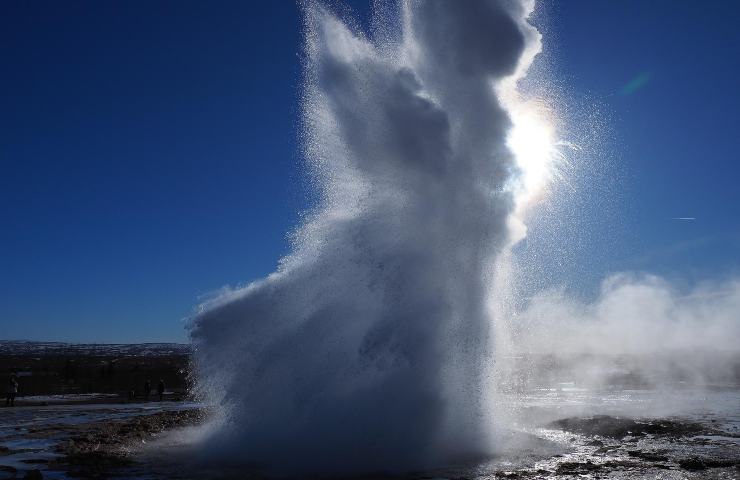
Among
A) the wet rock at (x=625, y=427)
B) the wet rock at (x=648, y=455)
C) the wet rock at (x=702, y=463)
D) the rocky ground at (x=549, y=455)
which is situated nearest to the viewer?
the rocky ground at (x=549, y=455)

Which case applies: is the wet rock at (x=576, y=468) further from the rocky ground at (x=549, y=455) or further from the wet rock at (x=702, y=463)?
the wet rock at (x=702, y=463)

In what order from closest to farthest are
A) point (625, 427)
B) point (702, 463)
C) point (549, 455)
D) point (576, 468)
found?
point (576, 468) < point (702, 463) < point (549, 455) < point (625, 427)

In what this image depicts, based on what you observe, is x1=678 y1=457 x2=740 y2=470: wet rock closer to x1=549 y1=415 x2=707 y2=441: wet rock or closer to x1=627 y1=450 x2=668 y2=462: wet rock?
x1=627 y1=450 x2=668 y2=462: wet rock

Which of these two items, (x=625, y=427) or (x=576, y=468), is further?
(x=625, y=427)

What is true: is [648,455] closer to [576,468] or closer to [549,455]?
[549,455]

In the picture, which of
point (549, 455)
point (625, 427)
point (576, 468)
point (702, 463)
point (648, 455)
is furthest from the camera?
point (625, 427)

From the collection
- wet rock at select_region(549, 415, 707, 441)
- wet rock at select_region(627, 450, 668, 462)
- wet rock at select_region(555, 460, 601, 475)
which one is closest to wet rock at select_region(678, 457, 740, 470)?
wet rock at select_region(627, 450, 668, 462)

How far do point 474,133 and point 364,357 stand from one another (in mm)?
6941

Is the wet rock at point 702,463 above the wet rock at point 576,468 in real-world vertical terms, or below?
above

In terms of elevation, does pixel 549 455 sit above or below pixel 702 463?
below

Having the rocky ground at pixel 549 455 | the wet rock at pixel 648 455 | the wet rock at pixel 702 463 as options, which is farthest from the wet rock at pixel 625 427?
the wet rock at pixel 702 463

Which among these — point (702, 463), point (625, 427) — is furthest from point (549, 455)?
point (625, 427)

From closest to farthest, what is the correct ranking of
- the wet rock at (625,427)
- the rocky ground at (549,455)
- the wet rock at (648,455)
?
1. the rocky ground at (549,455)
2. the wet rock at (648,455)
3. the wet rock at (625,427)

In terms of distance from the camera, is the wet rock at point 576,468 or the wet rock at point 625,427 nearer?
the wet rock at point 576,468
